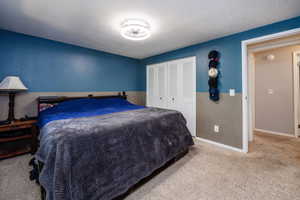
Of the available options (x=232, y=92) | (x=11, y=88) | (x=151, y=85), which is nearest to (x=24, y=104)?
(x=11, y=88)

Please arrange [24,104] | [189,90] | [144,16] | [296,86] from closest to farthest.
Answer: [144,16]
[24,104]
[296,86]
[189,90]

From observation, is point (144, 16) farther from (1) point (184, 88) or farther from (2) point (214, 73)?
(1) point (184, 88)

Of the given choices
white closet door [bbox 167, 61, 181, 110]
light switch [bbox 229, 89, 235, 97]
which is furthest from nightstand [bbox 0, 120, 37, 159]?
light switch [bbox 229, 89, 235, 97]

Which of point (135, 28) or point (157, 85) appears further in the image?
point (157, 85)

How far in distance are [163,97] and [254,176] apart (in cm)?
271

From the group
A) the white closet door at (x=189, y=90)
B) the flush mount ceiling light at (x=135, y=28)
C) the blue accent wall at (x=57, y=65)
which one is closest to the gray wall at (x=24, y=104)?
the blue accent wall at (x=57, y=65)

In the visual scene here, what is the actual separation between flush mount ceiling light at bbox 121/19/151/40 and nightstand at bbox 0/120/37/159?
2.33 m

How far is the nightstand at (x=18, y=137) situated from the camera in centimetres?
228

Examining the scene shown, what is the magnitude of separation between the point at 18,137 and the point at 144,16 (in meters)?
2.91

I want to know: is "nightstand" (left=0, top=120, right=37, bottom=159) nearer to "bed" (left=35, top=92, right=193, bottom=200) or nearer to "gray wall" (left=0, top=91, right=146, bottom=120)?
"gray wall" (left=0, top=91, right=146, bottom=120)

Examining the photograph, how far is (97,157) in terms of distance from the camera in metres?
1.34

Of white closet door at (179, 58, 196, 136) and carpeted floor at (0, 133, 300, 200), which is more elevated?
white closet door at (179, 58, 196, 136)

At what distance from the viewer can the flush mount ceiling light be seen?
2094mm

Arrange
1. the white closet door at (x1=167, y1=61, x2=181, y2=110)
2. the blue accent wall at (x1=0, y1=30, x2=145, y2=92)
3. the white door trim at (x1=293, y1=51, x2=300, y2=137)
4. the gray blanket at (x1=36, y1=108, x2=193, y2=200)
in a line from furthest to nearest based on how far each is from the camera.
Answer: the white closet door at (x1=167, y1=61, x2=181, y2=110)
the white door trim at (x1=293, y1=51, x2=300, y2=137)
the blue accent wall at (x1=0, y1=30, x2=145, y2=92)
the gray blanket at (x1=36, y1=108, x2=193, y2=200)
